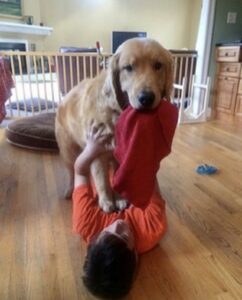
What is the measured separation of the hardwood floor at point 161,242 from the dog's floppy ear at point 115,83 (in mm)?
695

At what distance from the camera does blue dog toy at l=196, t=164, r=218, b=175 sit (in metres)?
2.02

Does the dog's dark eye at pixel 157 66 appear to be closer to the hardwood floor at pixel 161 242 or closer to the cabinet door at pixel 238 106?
the hardwood floor at pixel 161 242

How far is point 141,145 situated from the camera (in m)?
1.04

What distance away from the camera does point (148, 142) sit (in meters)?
1.04

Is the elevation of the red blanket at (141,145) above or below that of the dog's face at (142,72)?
below

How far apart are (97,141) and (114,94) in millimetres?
231

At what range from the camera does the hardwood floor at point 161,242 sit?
106cm

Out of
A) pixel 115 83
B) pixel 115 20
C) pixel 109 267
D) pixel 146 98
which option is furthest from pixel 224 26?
pixel 115 20

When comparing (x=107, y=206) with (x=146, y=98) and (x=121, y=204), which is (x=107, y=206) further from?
(x=146, y=98)

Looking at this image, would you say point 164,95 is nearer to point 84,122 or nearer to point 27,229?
point 84,122

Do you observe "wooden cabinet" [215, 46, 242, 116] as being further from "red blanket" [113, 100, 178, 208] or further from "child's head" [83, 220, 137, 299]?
"child's head" [83, 220, 137, 299]

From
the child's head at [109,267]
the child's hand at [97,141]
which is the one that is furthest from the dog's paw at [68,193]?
the child's head at [109,267]

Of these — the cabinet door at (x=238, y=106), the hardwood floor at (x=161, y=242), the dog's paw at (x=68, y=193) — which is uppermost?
the cabinet door at (x=238, y=106)

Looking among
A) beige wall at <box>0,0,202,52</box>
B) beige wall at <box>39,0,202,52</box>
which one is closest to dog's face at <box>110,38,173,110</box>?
beige wall at <box>0,0,202,52</box>
